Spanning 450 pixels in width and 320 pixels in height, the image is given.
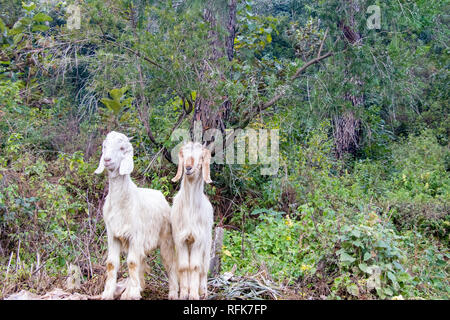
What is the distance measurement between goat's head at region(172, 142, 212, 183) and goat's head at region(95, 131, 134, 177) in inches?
19.0

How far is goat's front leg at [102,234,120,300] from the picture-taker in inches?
163

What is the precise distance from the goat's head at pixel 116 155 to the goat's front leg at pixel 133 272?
27.4 inches

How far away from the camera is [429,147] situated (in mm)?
12188

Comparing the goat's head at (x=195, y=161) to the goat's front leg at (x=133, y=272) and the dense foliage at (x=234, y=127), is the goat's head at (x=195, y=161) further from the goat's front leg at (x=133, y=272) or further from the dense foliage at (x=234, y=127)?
the dense foliage at (x=234, y=127)

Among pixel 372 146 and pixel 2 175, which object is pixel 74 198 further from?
pixel 372 146

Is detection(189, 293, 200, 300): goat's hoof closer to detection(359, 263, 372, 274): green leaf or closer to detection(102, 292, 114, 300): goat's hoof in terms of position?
detection(102, 292, 114, 300): goat's hoof

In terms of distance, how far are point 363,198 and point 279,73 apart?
9.49 ft

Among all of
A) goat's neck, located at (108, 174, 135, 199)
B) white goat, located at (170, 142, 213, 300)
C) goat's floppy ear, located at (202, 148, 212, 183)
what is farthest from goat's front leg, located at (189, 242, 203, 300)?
goat's neck, located at (108, 174, 135, 199)

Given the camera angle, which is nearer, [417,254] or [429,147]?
[417,254]

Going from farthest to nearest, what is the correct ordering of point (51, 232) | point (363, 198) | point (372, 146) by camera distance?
point (372, 146) → point (363, 198) → point (51, 232)

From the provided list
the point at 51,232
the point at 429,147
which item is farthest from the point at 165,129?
the point at 429,147

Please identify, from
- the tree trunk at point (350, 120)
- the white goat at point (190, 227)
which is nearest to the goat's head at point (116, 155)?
the white goat at point (190, 227)
